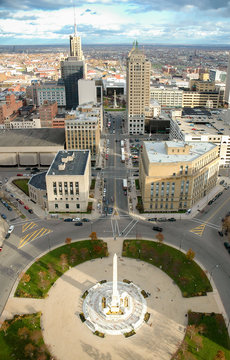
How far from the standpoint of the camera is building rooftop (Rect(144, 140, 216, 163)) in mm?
118281

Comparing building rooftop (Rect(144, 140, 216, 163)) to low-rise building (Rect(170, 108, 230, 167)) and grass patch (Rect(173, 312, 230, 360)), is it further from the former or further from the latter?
grass patch (Rect(173, 312, 230, 360))

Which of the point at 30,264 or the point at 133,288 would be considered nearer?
the point at 133,288

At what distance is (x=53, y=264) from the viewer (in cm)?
9119

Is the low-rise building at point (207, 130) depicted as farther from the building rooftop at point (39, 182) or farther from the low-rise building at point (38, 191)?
the low-rise building at point (38, 191)

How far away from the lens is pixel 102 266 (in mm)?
91812

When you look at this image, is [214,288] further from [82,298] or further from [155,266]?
[82,298]

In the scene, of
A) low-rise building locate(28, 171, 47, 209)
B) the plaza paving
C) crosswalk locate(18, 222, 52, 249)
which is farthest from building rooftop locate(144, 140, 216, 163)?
crosswalk locate(18, 222, 52, 249)

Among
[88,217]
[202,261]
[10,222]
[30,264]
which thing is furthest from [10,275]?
[202,261]

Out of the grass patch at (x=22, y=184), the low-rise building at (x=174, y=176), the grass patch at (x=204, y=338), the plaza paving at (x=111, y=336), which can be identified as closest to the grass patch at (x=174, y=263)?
the plaza paving at (x=111, y=336)

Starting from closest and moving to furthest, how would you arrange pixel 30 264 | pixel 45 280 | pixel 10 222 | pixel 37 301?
1. pixel 37 301
2. pixel 45 280
3. pixel 30 264
4. pixel 10 222

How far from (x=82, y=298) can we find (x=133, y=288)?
14089 millimetres

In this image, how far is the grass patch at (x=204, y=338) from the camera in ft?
217

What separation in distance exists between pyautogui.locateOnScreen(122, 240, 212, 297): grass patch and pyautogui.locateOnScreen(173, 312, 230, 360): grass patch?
25.5 ft

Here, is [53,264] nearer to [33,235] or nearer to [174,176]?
[33,235]
